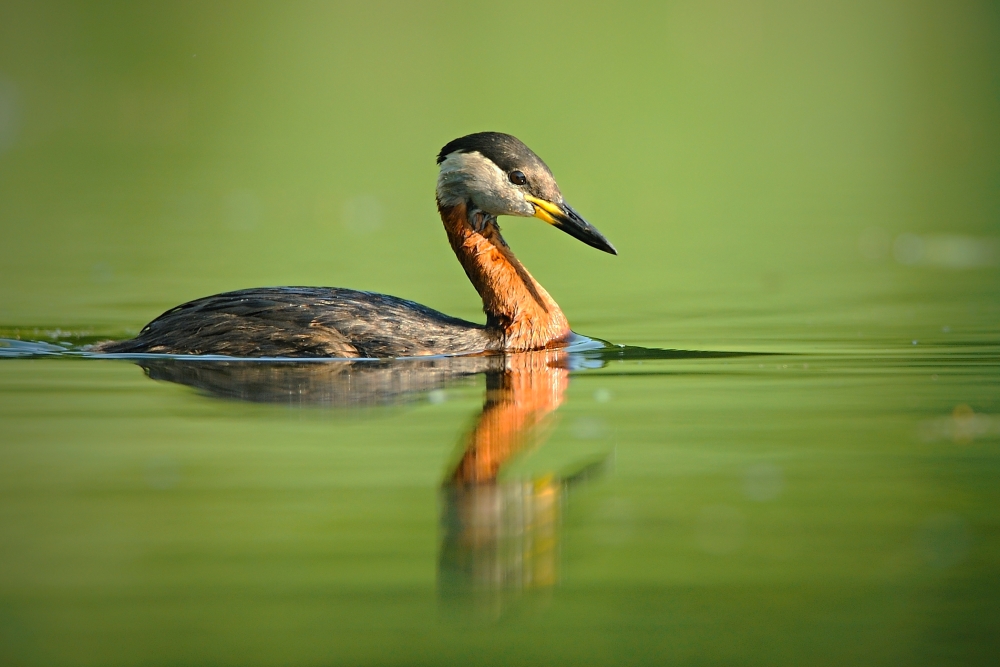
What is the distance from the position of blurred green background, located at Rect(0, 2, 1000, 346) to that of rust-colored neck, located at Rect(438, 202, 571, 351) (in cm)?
79

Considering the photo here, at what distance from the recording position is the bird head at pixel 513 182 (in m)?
9.80

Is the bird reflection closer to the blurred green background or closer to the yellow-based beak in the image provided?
the yellow-based beak

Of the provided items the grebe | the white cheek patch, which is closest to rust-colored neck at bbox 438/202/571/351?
the grebe

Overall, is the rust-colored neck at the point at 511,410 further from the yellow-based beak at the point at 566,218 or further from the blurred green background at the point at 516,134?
the blurred green background at the point at 516,134

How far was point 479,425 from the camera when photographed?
706cm

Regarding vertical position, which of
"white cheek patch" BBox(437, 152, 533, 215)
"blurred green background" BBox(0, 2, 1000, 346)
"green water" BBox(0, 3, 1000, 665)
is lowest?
"green water" BBox(0, 3, 1000, 665)

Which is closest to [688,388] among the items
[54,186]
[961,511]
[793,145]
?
[961,511]

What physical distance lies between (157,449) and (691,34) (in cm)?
4382

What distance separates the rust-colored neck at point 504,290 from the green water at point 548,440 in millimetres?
416

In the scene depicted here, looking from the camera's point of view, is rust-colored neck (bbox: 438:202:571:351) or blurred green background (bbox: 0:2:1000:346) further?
blurred green background (bbox: 0:2:1000:346)

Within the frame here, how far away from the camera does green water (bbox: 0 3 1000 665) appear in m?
4.45

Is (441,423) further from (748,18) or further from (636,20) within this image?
(748,18)

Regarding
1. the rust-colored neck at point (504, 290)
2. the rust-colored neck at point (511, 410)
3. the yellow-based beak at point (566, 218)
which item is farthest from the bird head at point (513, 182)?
the rust-colored neck at point (511, 410)

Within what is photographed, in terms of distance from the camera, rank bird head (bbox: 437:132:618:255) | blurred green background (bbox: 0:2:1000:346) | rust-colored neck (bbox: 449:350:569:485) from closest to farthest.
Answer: rust-colored neck (bbox: 449:350:569:485), bird head (bbox: 437:132:618:255), blurred green background (bbox: 0:2:1000:346)
